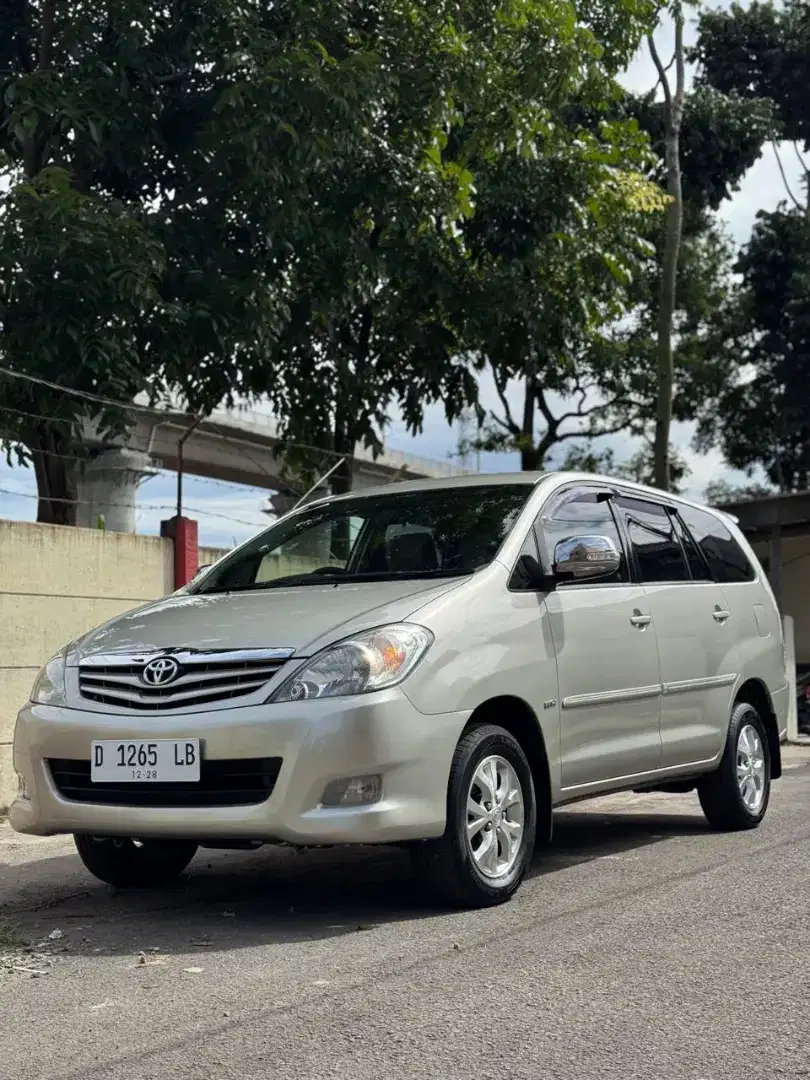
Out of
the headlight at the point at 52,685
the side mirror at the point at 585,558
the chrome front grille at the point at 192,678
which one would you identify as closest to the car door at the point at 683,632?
the side mirror at the point at 585,558

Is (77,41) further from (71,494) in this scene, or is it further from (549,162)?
(549,162)

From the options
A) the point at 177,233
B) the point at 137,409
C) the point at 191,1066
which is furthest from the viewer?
the point at 177,233

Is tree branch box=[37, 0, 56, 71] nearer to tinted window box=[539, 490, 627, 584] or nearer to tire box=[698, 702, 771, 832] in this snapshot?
tinted window box=[539, 490, 627, 584]

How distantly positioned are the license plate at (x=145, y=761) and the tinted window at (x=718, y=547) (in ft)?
A: 12.3

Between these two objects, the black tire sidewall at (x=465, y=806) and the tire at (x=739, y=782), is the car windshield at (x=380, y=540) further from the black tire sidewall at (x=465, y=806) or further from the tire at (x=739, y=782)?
the tire at (x=739, y=782)

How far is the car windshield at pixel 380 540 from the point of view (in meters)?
6.35

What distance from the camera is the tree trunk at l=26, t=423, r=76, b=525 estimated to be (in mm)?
11852

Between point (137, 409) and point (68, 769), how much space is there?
17.6ft

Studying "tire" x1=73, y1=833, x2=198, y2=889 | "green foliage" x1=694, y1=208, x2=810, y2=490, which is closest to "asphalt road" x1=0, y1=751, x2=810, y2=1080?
"tire" x1=73, y1=833, x2=198, y2=889

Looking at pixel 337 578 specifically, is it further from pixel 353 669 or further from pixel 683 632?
pixel 683 632

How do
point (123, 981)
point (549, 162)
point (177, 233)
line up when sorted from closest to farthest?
point (123, 981) < point (177, 233) < point (549, 162)

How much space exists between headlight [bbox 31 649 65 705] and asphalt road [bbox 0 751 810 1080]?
89 cm

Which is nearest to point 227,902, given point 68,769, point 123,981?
point 68,769

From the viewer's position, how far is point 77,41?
12203 millimetres
